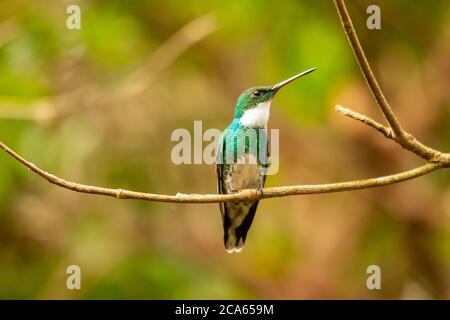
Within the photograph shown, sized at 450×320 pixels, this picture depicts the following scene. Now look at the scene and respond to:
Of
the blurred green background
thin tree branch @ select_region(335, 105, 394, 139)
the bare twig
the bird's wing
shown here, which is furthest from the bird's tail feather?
the blurred green background

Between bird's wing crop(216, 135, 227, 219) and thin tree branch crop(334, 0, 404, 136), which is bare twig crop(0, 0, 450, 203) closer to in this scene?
thin tree branch crop(334, 0, 404, 136)

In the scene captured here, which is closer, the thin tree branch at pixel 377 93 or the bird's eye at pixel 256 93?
the thin tree branch at pixel 377 93

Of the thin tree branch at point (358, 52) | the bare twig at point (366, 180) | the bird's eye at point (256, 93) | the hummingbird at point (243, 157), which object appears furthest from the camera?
the bird's eye at point (256, 93)

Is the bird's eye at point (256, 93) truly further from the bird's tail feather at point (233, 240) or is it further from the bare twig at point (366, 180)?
the bare twig at point (366, 180)

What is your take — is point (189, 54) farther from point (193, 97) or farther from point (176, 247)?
point (176, 247)

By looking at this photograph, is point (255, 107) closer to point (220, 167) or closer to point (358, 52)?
point (220, 167)

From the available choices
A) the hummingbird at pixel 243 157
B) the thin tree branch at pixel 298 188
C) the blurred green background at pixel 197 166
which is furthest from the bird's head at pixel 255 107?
the blurred green background at pixel 197 166

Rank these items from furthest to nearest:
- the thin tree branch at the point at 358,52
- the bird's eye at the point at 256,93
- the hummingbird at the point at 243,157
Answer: the bird's eye at the point at 256,93 < the hummingbird at the point at 243,157 < the thin tree branch at the point at 358,52
